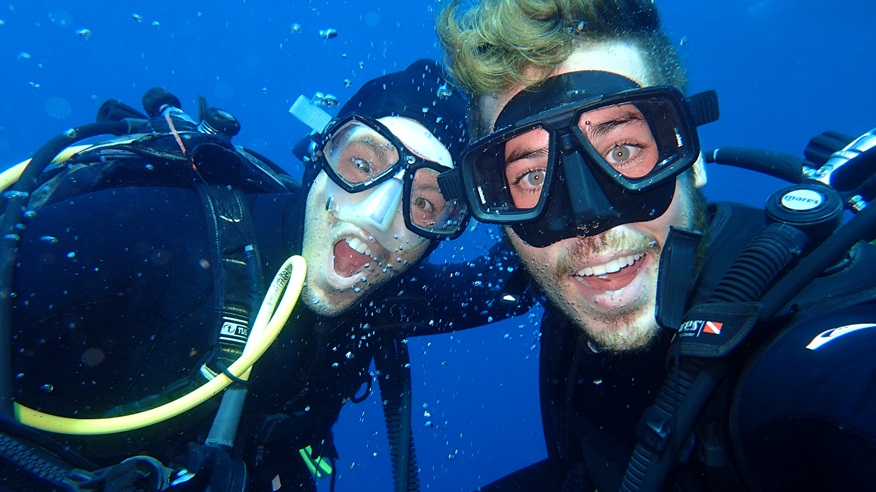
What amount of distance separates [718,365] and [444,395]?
62.2 metres

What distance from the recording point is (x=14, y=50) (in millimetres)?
96250

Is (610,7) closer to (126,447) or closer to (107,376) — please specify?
(107,376)

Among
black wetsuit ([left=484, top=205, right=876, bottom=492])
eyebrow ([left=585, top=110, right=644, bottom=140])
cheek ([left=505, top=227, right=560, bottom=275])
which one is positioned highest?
eyebrow ([left=585, top=110, right=644, bottom=140])

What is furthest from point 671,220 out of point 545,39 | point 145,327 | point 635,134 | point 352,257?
point 145,327

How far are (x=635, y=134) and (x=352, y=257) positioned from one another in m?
1.97

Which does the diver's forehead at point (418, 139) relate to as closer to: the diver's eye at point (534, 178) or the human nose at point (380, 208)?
the human nose at point (380, 208)

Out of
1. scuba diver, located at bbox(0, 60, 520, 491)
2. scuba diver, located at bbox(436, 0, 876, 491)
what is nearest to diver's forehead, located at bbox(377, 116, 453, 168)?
scuba diver, located at bbox(0, 60, 520, 491)

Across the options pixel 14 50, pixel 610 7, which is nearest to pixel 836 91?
pixel 610 7

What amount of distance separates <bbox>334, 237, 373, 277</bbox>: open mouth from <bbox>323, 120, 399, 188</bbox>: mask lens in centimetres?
48

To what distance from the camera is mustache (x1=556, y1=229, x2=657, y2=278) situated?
2.14 metres

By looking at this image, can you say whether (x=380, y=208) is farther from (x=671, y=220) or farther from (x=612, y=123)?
(x=671, y=220)

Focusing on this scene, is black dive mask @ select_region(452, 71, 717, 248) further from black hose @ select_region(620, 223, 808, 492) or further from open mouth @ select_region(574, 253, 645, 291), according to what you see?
black hose @ select_region(620, 223, 808, 492)

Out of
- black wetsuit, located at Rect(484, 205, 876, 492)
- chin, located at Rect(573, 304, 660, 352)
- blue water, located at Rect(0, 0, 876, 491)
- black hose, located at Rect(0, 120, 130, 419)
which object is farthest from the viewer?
blue water, located at Rect(0, 0, 876, 491)

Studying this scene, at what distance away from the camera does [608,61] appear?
2.43 m
